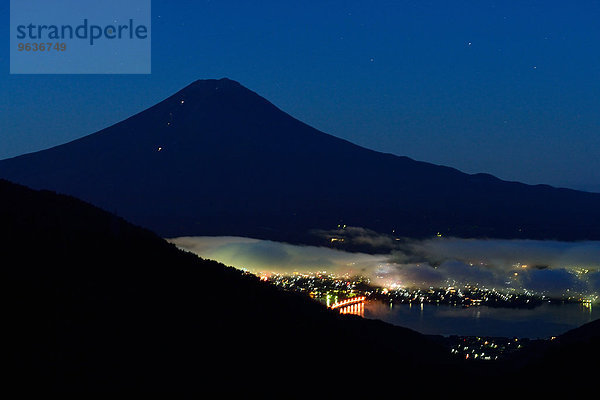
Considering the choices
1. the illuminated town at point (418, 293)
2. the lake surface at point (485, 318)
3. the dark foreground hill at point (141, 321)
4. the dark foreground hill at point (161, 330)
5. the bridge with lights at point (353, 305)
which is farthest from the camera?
the illuminated town at point (418, 293)

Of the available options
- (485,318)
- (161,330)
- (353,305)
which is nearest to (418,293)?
(485,318)

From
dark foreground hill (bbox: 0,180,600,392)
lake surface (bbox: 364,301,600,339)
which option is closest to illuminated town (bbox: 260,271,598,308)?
lake surface (bbox: 364,301,600,339)

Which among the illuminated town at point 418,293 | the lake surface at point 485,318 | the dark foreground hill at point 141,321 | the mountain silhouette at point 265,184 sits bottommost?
the lake surface at point 485,318

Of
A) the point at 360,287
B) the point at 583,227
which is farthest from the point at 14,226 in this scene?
the point at 583,227

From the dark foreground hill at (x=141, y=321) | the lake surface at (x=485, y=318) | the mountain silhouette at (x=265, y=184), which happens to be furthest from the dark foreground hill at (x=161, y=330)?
the mountain silhouette at (x=265, y=184)

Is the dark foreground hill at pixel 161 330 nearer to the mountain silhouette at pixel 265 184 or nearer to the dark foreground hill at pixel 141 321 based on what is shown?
the dark foreground hill at pixel 141 321

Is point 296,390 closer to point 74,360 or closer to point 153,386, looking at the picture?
point 153,386
